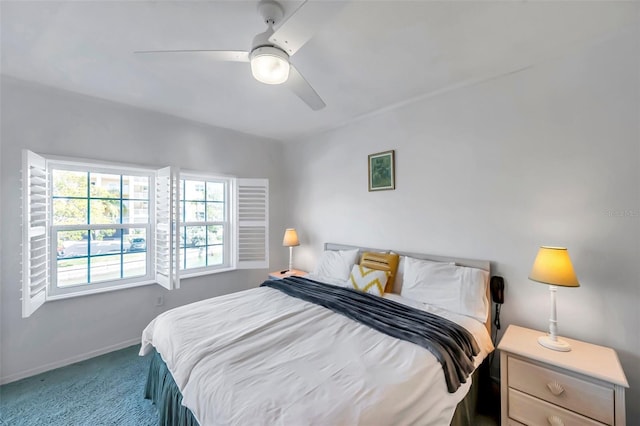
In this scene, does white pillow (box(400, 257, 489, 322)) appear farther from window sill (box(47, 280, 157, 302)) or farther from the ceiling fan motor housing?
window sill (box(47, 280, 157, 302))

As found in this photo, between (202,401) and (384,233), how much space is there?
85.4 inches

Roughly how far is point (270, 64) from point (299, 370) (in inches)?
60.7

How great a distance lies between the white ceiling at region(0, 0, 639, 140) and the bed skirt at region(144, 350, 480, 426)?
1.87 meters

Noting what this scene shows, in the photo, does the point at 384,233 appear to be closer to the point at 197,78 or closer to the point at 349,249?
the point at 349,249

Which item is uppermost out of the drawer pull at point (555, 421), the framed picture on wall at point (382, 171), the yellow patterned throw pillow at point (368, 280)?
the framed picture on wall at point (382, 171)

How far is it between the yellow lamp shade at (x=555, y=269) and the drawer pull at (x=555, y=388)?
0.55 m

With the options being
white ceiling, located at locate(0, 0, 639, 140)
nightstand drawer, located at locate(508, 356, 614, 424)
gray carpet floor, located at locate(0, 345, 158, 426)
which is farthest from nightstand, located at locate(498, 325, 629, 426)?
gray carpet floor, located at locate(0, 345, 158, 426)

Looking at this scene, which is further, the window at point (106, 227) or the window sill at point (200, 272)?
the window sill at point (200, 272)

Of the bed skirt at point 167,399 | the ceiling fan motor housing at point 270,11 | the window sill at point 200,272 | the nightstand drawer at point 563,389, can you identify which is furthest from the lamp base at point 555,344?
the window sill at point 200,272

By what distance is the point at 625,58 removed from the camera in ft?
→ 5.32

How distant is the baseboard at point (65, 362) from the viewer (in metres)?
2.13

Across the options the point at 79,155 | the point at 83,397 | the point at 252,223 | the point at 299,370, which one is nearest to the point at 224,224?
the point at 252,223

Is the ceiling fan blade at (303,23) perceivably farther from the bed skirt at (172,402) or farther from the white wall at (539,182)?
the bed skirt at (172,402)

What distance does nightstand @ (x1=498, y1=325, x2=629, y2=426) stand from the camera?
132 centimetres
